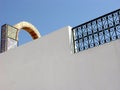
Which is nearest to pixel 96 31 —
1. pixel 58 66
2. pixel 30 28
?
pixel 58 66

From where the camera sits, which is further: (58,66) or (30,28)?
(30,28)

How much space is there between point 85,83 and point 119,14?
61.7 inches

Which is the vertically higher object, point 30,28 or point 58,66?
point 30,28

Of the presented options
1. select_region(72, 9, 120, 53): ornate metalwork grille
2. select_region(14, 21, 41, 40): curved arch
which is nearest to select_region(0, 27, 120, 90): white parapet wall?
select_region(72, 9, 120, 53): ornate metalwork grille

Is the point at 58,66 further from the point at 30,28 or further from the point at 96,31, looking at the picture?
the point at 30,28

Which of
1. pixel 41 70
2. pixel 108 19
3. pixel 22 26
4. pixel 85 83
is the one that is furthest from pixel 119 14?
pixel 22 26

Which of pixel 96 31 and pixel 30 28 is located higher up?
pixel 30 28

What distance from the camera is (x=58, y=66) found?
19.3 ft

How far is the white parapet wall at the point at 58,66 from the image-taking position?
510 centimetres

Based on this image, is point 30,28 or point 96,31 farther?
point 30,28

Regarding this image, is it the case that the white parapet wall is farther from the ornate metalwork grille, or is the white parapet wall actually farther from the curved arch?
the curved arch

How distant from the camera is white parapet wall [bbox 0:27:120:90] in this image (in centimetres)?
510

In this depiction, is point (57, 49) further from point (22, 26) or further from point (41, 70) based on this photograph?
point (22, 26)

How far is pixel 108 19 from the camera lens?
5598mm
